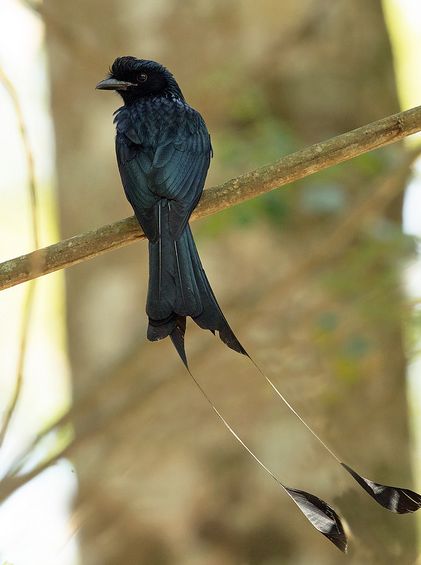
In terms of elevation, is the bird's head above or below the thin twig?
above

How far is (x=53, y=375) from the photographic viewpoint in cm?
470

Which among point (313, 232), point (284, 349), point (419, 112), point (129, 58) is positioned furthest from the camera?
point (313, 232)

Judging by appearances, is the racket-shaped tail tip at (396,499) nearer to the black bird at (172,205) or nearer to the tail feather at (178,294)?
the black bird at (172,205)

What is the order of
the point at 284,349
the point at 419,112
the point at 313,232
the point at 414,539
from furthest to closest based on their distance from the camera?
the point at 313,232, the point at 284,349, the point at 414,539, the point at 419,112

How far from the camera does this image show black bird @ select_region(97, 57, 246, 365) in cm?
245

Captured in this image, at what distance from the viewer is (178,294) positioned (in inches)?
99.9

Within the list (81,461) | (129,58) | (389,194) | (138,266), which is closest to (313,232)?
(389,194)

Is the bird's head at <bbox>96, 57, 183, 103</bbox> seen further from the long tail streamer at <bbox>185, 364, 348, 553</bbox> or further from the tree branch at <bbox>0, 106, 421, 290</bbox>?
the long tail streamer at <bbox>185, 364, 348, 553</bbox>

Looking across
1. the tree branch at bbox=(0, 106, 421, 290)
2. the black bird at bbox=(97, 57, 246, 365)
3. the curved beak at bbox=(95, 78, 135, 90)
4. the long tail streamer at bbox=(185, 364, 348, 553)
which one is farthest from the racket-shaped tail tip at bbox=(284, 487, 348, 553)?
the curved beak at bbox=(95, 78, 135, 90)

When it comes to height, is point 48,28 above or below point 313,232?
above

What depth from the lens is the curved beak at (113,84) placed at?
365 cm

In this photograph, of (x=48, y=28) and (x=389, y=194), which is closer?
(x=389, y=194)

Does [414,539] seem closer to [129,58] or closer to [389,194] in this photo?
[389,194]

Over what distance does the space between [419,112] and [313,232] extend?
158cm
